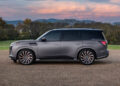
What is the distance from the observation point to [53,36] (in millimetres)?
12969

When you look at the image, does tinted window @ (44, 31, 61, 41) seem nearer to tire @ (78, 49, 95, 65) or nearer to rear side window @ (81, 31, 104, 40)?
rear side window @ (81, 31, 104, 40)

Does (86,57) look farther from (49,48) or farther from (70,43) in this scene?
(49,48)

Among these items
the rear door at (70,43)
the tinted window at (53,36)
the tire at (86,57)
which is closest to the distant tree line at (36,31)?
the tinted window at (53,36)

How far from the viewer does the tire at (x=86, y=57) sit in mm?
12773

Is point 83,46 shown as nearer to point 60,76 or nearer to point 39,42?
point 39,42

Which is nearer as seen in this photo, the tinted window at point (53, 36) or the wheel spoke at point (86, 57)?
the wheel spoke at point (86, 57)

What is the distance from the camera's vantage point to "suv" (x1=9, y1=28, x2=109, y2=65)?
41.9 ft

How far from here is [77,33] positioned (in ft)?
43.0

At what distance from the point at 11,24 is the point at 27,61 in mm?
48452

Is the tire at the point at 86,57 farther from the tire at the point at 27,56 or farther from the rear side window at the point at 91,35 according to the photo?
the tire at the point at 27,56

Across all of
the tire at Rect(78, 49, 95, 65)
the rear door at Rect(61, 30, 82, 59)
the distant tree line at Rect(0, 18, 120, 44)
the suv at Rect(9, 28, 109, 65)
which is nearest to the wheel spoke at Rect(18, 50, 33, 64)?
the suv at Rect(9, 28, 109, 65)

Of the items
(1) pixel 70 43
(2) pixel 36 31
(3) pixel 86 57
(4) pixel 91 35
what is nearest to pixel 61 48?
(1) pixel 70 43

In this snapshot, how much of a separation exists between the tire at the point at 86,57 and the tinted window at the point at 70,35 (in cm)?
78

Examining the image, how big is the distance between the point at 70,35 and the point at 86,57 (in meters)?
1.33
